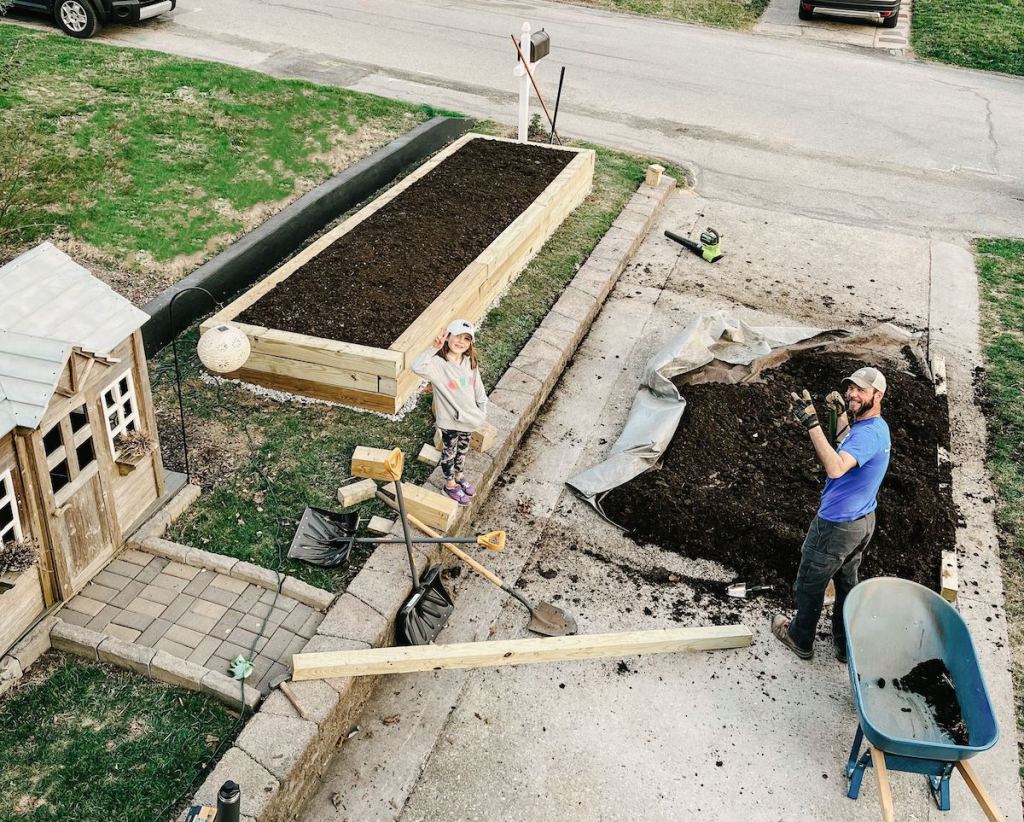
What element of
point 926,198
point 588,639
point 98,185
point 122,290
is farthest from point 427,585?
point 926,198

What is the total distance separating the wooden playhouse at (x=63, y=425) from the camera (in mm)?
4586

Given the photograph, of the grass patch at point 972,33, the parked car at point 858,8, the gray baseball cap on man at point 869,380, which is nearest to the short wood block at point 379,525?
the gray baseball cap on man at point 869,380

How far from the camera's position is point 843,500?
16.8ft

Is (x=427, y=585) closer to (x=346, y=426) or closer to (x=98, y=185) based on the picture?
(x=346, y=426)

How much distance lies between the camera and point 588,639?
5.39 m

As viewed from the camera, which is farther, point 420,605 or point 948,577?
point 948,577

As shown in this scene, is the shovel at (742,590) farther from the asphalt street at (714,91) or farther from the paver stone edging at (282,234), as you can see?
the asphalt street at (714,91)

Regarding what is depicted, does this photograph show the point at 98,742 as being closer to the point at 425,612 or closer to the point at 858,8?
the point at 425,612

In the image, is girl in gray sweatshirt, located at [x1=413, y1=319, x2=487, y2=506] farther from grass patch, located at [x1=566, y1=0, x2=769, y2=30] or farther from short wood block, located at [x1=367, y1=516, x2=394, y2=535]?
grass patch, located at [x1=566, y1=0, x2=769, y2=30]

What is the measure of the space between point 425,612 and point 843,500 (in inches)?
101

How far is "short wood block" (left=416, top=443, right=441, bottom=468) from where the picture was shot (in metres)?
6.66

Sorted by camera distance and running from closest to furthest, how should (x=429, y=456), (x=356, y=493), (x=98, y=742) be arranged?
1. (x=98, y=742)
2. (x=356, y=493)
3. (x=429, y=456)

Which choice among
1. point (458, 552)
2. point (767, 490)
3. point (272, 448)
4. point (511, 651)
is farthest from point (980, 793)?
point (272, 448)

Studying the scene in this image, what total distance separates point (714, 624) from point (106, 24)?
44.6ft
